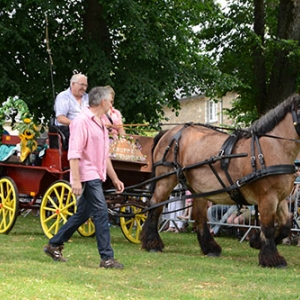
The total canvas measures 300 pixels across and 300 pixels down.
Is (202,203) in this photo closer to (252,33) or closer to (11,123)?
(11,123)

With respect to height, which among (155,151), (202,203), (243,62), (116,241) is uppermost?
(243,62)

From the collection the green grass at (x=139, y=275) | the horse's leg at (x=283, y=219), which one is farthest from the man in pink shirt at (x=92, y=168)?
the horse's leg at (x=283, y=219)

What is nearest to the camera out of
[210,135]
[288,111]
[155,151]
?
[288,111]

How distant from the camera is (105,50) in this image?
19.9 meters

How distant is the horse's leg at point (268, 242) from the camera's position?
30.0ft

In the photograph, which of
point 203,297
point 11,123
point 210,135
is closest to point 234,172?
point 210,135

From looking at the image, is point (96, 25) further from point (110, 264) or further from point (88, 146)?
point (110, 264)

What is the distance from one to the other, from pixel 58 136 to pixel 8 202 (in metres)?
1.53

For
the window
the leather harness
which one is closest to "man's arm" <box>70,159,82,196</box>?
the leather harness

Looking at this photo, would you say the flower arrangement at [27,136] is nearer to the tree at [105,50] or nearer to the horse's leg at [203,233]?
the horse's leg at [203,233]

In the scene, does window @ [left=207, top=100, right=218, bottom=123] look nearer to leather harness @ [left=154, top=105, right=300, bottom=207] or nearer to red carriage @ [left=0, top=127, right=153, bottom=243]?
red carriage @ [left=0, top=127, right=153, bottom=243]

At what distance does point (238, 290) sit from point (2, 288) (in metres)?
2.22

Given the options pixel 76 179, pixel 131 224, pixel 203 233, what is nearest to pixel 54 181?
pixel 131 224

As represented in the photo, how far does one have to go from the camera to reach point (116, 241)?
12.1 metres
